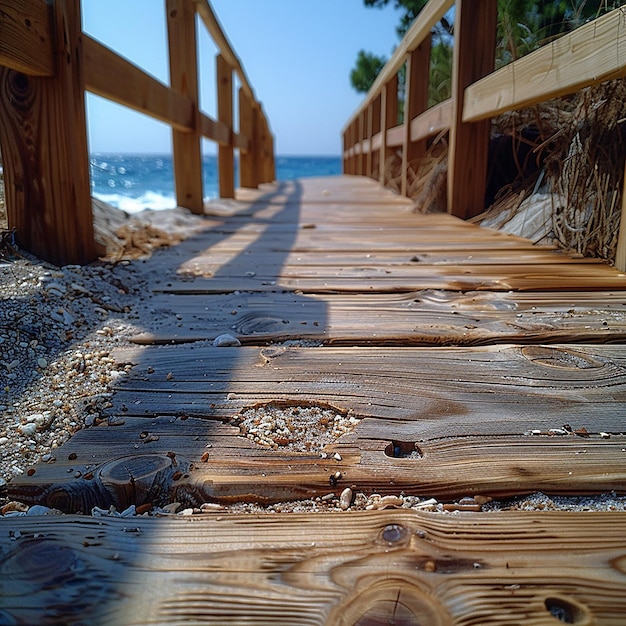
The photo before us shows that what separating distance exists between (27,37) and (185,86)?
1994 millimetres

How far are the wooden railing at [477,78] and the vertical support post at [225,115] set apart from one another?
147 cm

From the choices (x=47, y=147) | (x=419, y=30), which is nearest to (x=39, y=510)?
(x=47, y=147)

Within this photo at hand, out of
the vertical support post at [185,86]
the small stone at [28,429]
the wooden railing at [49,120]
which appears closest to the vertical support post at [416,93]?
the vertical support post at [185,86]

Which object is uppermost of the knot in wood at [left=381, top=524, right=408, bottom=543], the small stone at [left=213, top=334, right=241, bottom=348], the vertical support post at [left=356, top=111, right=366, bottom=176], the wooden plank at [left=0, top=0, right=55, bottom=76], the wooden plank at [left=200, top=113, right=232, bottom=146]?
the vertical support post at [left=356, top=111, right=366, bottom=176]

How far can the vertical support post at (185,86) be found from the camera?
3.07 meters

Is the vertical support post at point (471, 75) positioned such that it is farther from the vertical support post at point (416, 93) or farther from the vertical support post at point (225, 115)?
the vertical support post at point (225, 115)

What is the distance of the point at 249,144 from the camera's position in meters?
6.86

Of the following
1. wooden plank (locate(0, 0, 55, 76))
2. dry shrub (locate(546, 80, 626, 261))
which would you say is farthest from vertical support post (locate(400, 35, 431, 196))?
wooden plank (locate(0, 0, 55, 76))

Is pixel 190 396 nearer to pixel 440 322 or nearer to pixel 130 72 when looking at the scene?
pixel 440 322

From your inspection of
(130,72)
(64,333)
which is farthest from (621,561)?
(130,72)

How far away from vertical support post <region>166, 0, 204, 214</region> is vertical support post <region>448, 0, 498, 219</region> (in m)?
1.50

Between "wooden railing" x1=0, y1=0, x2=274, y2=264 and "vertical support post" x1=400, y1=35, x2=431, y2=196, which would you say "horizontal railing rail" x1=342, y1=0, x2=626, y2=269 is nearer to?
"vertical support post" x1=400, y1=35, x2=431, y2=196

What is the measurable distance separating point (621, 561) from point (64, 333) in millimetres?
991

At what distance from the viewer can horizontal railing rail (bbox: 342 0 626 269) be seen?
146 cm
